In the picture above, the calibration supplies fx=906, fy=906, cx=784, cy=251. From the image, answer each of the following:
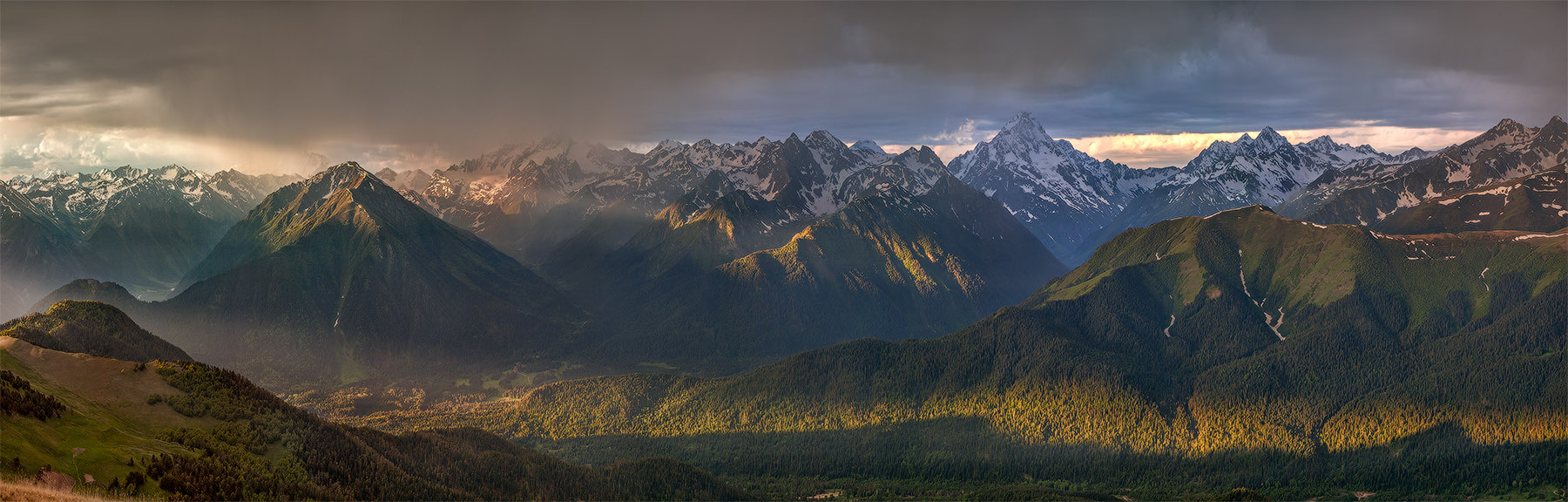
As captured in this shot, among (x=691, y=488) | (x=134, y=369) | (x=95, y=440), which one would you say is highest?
(x=134, y=369)

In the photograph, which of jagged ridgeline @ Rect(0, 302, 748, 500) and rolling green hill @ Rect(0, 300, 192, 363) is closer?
jagged ridgeline @ Rect(0, 302, 748, 500)

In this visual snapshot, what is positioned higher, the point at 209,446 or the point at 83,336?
the point at 83,336

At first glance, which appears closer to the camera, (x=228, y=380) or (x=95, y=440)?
(x=95, y=440)

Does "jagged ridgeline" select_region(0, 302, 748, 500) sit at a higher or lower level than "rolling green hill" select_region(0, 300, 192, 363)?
lower

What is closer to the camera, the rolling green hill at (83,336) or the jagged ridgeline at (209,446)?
the jagged ridgeline at (209,446)

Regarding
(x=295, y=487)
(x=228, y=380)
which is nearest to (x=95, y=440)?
(x=295, y=487)

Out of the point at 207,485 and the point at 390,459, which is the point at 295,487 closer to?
the point at 207,485

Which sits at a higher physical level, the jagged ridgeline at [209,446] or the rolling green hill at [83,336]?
the rolling green hill at [83,336]

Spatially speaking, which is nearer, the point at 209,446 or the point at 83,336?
the point at 209,446
